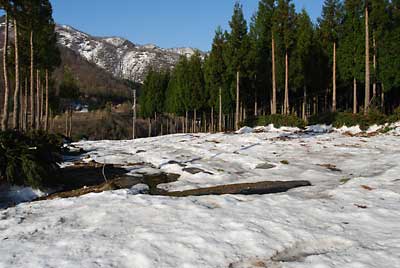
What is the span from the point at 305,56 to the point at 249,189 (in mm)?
25001

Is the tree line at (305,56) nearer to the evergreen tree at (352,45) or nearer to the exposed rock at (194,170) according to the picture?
the evergreen tree at (352,45)

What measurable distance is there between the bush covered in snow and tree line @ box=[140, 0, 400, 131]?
16972 mm

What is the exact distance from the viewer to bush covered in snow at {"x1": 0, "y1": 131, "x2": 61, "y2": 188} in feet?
24.9

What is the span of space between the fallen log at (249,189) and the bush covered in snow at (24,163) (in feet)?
8.90

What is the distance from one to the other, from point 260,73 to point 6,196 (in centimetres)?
2611

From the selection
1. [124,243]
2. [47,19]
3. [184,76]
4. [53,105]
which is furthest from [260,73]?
[124,243]

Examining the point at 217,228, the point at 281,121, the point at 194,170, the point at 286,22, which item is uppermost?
the point at 286,22

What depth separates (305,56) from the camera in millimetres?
30094

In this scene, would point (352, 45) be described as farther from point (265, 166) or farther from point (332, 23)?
point (265, 166)

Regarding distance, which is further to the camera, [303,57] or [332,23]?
[303,57]

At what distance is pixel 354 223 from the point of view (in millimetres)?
5059

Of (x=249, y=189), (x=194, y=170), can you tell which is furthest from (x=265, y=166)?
(x=249, y=189)

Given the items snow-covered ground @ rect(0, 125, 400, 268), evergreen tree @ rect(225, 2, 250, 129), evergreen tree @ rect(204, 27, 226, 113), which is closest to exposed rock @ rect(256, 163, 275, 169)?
snow-covered ground @ rect(0, 125, 400, 268)

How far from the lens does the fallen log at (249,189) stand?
714 centimetres
